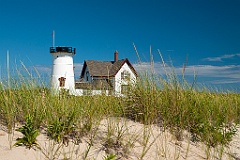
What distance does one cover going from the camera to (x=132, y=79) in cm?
464

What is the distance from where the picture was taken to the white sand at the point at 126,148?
283 centimetres

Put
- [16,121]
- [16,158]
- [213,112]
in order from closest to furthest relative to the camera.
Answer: [16,158] → [16,121] → [213,112]

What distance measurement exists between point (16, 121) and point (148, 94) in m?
2.20

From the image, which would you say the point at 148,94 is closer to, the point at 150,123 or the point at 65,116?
the point at 150,123

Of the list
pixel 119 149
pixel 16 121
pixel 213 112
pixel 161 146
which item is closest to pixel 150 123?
pixel 161 146

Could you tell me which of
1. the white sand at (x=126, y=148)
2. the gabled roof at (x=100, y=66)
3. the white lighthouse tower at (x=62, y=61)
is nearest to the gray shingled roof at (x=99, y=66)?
the gabled roof at (x=100, y=66)

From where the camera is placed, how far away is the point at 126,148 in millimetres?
3225

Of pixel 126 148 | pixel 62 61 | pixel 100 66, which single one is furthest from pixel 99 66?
pixel 126 148

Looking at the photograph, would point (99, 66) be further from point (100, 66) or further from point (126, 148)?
point (126, 148)

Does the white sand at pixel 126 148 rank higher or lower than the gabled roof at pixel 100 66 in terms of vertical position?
lower

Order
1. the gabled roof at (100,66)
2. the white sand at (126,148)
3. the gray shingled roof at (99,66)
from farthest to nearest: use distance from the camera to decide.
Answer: the gray shingled roof at (99,66), the gabled roof at (100,66), the white sand at (126,148)

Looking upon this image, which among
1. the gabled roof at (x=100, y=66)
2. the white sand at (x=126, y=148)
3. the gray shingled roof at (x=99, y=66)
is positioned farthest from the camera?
the gray shingled roof at (x=99, y=66)

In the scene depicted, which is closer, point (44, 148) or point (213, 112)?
point (44, 148)

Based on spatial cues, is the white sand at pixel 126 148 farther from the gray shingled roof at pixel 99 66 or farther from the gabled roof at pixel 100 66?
the gray shingled roof at pixel 99 66
